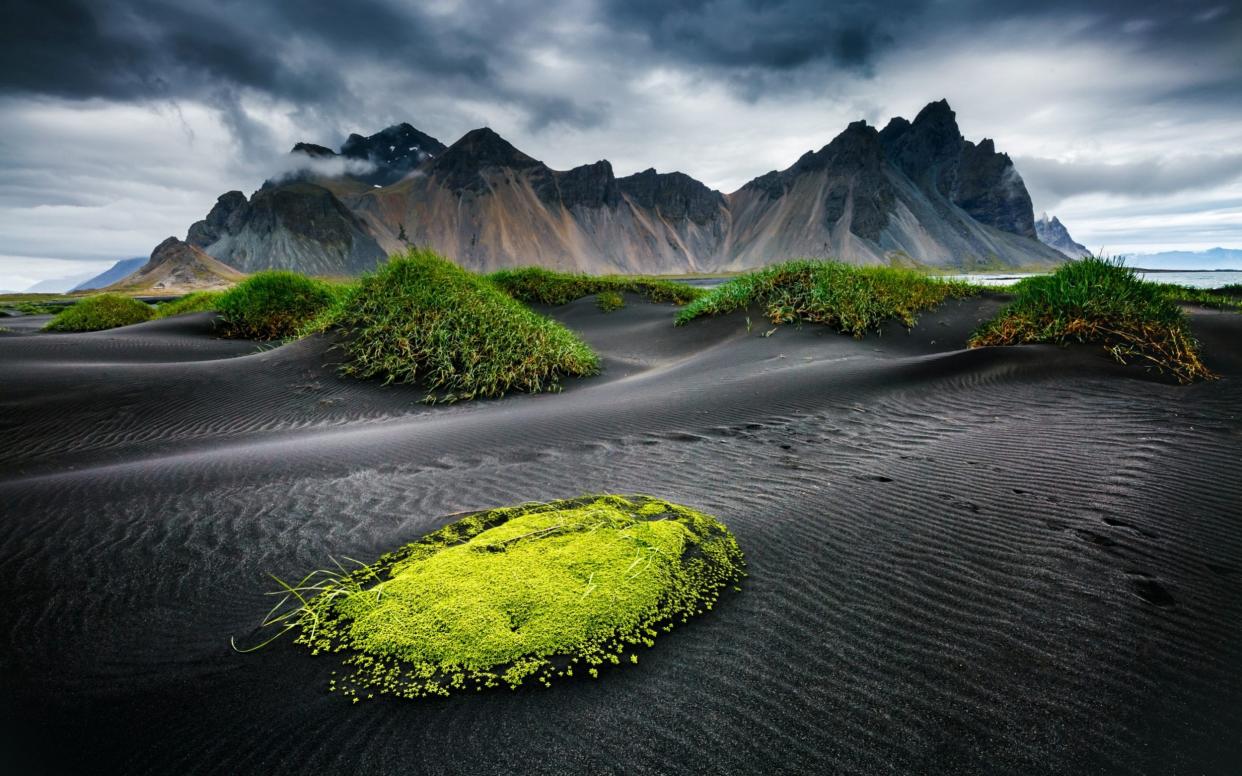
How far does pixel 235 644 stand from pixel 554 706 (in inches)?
48.7

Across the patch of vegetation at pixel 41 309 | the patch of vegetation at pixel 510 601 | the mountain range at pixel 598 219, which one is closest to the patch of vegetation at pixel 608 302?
the patch of vegetation at pixel 510 601

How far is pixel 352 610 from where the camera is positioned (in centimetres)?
200

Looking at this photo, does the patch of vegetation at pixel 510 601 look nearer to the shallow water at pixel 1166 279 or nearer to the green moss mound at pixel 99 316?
the shallow water at pixel 1166 279

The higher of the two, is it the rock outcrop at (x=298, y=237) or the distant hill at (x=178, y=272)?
the rock outcrop at (x=298, y=237)

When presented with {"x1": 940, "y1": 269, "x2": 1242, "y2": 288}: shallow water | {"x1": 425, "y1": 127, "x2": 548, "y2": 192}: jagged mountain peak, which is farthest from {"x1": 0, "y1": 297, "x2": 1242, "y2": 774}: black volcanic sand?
{"x1": 425, "y1": 127, "x2": 548, "y2": 192}: jagged mountain peak

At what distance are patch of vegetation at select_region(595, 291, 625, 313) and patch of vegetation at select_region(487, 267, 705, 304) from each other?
958mm

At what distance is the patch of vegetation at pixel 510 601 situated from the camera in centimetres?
173

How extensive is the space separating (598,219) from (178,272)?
117 meters

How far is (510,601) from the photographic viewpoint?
195 centimetres

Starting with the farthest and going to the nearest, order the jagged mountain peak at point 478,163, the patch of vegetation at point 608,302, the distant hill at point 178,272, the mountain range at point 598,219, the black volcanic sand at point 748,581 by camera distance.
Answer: the jagged mountain peak at point 478,163
the mountain range at point 598,219
the distant hill at point 178,272
the patch of vegetation at point 608,302
the black volcanic sand at point 748,581

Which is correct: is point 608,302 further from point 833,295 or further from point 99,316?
point 99,316

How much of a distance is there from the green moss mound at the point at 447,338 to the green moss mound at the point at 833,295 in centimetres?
423

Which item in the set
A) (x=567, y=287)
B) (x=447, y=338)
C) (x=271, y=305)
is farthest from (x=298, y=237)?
(x=447, y=338)

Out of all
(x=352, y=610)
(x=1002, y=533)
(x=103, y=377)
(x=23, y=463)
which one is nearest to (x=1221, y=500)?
(x=1002, y=533)
